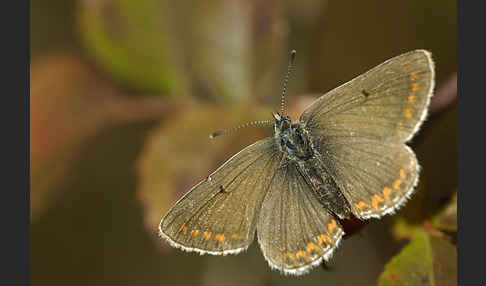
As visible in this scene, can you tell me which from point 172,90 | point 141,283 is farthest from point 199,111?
point 141,283

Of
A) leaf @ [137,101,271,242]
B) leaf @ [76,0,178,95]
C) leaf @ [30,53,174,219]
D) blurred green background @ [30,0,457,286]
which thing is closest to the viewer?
leaf @ [137,101,271,242]

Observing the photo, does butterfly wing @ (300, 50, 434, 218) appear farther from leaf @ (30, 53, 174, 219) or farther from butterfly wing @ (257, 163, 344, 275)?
leaf @ (30, 53, 174, 219)

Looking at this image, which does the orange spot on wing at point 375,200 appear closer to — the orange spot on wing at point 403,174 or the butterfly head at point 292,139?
the orange spot on wing at point 403,174

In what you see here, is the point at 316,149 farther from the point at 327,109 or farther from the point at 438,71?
the point at 438,71

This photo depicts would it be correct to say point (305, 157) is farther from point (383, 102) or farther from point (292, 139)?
point (383, 102)

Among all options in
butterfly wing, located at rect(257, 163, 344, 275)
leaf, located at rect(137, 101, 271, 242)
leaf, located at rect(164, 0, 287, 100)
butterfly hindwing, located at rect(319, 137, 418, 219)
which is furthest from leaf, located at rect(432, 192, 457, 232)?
leaf, located at rect(164, 0, 287, 100)

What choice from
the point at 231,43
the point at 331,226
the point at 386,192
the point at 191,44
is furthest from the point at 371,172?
the point at 191,44

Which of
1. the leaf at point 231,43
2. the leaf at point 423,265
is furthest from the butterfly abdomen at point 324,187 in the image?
the leaf at point 231,43
